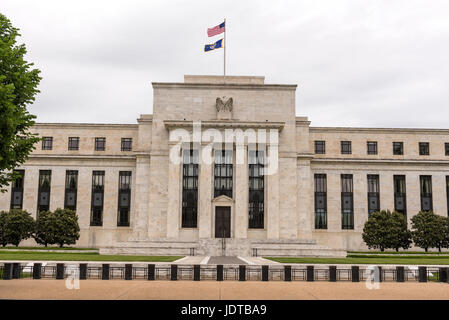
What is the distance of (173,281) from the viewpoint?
2520 cm

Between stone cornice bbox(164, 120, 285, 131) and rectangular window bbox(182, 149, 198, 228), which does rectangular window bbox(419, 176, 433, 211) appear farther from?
rectangular window bbox(182, 149, 198, 228)

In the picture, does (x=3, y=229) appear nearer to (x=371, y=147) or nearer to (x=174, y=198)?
(x=174, y=198)

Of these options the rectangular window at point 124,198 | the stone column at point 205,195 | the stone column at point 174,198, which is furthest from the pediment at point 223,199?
the rectangular window at point 124,198

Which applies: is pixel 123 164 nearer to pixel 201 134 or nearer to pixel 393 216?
pixel 201 134

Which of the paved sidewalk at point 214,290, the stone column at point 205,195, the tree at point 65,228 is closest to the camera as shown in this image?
the paved sidewalk at point 214,290

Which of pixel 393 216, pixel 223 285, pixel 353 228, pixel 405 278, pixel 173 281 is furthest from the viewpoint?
pixel 353 228

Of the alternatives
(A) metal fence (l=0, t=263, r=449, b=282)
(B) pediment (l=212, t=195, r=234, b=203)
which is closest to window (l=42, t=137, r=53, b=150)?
(B) pediment (l=212, t=195, r=234, b=203)

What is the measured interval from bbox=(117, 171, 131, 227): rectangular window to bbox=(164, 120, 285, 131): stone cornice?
10.5 meters

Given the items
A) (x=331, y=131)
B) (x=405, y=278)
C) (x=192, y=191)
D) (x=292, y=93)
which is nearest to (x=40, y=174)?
(x=192, y=191)

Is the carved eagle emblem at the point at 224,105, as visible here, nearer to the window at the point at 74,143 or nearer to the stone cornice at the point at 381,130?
the stone cornice at the point at 381,130

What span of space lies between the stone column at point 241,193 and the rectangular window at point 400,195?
21029 millimetres

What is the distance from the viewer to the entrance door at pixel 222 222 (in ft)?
197

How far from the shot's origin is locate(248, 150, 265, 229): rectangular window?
2409 inches

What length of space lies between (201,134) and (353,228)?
2401 centimetres
